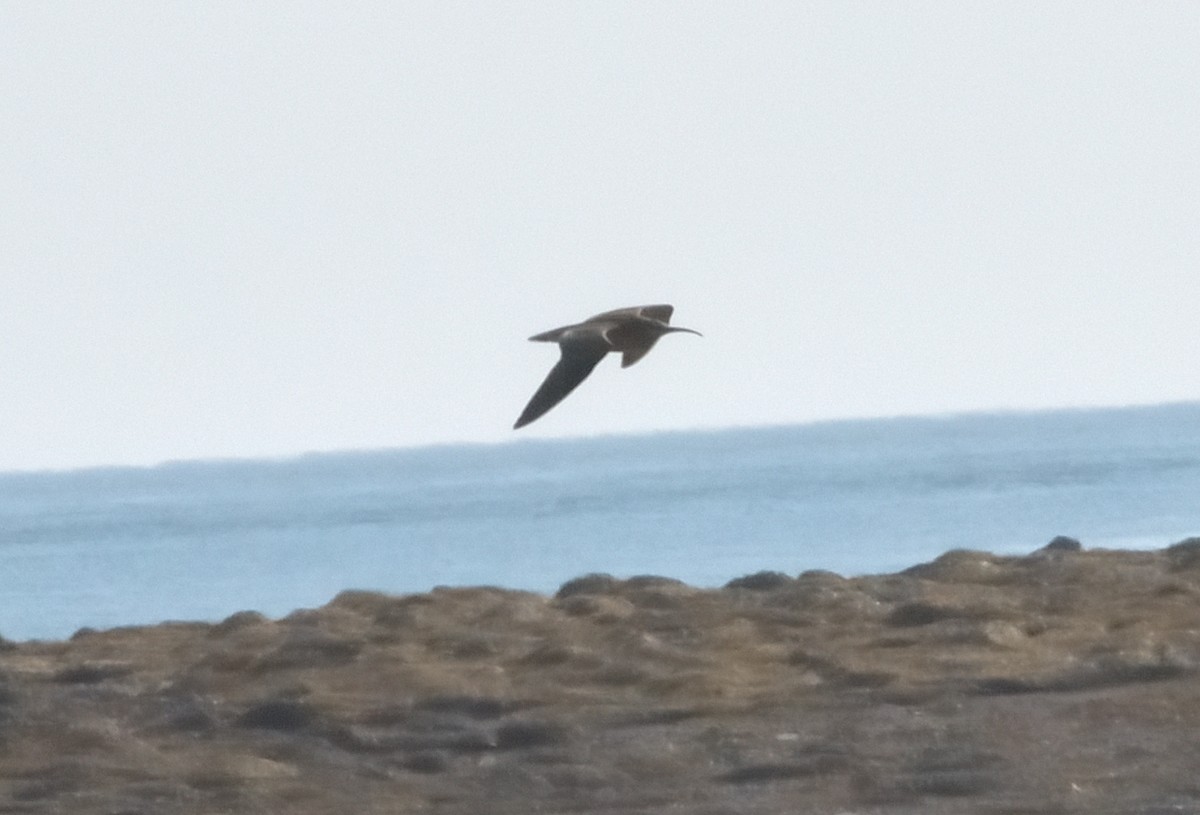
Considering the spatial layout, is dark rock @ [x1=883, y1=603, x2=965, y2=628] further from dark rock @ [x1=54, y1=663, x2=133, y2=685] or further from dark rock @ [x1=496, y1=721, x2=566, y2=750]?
dark rock @ [x1=54, y1=663, x2=133, y2=685]

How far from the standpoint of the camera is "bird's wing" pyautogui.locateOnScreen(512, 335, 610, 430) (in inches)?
645

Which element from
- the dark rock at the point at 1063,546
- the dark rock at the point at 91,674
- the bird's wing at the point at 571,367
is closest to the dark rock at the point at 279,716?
the dark rock at the point at 91,674

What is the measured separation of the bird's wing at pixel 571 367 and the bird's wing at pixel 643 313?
0.76 meters

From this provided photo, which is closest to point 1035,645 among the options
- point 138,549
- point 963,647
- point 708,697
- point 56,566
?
point 963,647

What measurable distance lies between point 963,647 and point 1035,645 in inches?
20.1

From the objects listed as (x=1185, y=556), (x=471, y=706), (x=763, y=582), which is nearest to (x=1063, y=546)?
(x=1185, y=556)

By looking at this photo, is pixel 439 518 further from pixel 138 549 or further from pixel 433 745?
pixel 433 745

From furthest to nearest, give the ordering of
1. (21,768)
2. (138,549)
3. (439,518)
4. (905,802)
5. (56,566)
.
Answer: (439,518) < (138,549) < (56,566) < (21,768) < (905,802)

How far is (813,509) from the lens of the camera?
326ft

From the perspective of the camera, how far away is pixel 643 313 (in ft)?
58.0

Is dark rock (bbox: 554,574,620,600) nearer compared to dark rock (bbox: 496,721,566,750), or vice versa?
dark rock (bbox: 496,721,566,750)

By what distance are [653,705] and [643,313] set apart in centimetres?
273

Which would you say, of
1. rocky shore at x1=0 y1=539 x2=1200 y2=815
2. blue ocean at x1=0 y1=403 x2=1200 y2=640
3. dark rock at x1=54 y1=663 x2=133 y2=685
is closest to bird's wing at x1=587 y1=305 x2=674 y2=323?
rocky shore at x1=0 y1=539 x2=1200 y2=815

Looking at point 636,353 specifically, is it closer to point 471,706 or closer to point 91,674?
point 471,706
